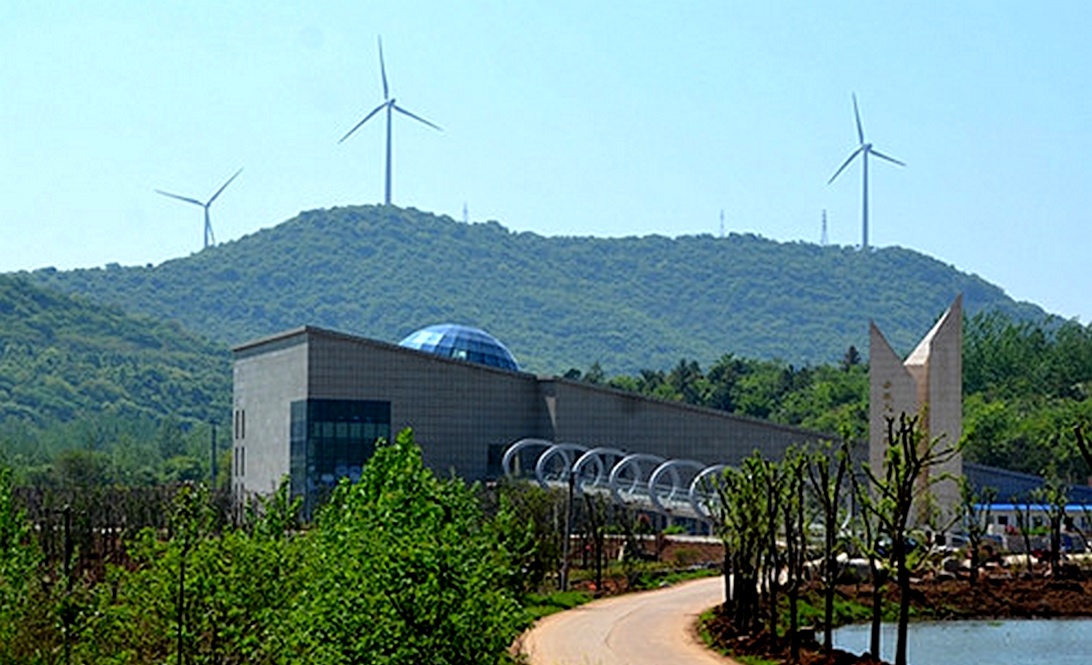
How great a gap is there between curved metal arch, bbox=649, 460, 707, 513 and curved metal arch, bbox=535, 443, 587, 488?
Answer: 4.84 m

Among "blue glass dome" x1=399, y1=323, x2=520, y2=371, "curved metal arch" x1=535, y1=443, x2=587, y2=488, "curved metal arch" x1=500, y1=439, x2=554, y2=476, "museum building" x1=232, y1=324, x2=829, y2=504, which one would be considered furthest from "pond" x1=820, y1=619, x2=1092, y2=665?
"blue glass dome" x1=399, y1=323, x2=520, y2=371

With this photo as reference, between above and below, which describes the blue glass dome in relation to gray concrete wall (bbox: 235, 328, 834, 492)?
above

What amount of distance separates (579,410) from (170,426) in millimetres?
70055

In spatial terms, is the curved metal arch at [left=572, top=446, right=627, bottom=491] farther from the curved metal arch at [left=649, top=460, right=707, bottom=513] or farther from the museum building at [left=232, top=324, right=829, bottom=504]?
the curved metal arch at [left=649, top=460, right=707, bottom=513]

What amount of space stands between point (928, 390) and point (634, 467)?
19.4m

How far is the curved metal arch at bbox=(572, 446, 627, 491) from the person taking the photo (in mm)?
90875

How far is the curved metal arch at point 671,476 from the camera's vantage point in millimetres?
86938

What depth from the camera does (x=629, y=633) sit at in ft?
147

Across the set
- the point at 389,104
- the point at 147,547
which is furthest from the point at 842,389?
the point at 147,547

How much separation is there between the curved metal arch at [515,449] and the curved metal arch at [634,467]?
4.52m

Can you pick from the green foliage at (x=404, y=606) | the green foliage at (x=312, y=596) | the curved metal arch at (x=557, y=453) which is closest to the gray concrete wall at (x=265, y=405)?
the curved metal arch at (x=557, y=453)

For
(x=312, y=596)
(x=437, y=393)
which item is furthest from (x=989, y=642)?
(x=437, y=393)

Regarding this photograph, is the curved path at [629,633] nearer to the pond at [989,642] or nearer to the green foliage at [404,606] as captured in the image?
the pond at [989,642]

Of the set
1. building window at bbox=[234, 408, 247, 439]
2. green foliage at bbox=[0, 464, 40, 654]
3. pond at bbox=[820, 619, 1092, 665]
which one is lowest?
pond at bbox=[820, 619, 1092, 665]
